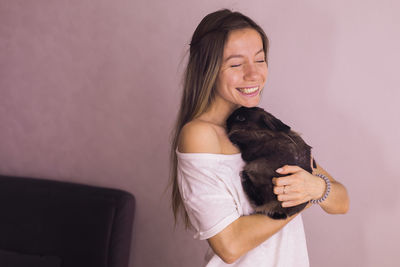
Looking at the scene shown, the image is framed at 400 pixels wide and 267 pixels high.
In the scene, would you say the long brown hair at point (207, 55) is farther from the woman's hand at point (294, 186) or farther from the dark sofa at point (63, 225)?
the dark sofa at point (63, 225)

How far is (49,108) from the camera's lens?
6.59 ft

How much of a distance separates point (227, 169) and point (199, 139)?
0.40 feet

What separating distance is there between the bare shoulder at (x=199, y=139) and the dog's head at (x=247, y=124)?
0.06 metres

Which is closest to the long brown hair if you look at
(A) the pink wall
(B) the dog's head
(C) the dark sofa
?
(B) the dog's head

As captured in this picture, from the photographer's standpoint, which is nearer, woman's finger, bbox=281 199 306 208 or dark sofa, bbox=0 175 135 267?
woman's finger, bbox=281 199 306 208

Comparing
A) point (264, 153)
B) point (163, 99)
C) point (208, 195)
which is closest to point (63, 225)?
point (163, 99)

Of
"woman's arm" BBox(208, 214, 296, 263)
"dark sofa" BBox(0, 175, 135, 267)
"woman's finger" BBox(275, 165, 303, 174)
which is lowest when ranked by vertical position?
"dark sofa" BBox(0, 175, 135, 267)

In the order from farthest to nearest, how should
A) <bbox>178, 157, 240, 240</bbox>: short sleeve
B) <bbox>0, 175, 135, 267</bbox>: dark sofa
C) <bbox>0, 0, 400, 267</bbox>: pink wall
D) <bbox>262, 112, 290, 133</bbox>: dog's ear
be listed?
<bbox>0, 175, 135, 267</bbox>: dark sofa → <bbox>0, 0, 400, 267</bbox>: pink wall → <bbox>262, 112, 290, 133</bbox>: dog's ear → <bbox>178, 157, 240, 240</bbox>: short sleeve

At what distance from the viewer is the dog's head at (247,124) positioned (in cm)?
104

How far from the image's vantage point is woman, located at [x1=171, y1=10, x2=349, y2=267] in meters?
0.96

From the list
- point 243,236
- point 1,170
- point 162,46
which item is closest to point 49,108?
point 1,170

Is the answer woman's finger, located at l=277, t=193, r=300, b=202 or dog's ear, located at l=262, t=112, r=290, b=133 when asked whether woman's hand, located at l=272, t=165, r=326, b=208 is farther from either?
dog's ear, located at l=262, t=112, r=290, b=133

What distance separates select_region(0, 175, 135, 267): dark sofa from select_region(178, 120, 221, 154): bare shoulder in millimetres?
952

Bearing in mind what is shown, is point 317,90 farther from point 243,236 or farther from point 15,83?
point 15,83
